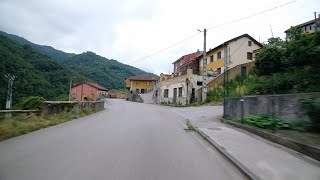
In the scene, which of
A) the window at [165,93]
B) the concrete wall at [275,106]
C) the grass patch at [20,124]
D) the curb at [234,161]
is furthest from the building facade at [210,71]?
the curb at [234,161]

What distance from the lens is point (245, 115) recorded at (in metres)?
14.5

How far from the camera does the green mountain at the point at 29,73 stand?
168ft

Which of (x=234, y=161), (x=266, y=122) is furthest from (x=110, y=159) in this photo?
(x=266, y=122)

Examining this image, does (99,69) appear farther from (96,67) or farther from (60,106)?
(60,106)

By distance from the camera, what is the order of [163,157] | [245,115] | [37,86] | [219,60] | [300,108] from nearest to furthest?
[163,157], [300,108], [245,115], [219,60], [37,86]

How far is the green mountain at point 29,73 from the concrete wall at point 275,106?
4288 centimetres

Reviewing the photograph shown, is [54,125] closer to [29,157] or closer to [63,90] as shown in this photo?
[29,157]

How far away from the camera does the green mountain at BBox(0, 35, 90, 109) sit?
51.2 m

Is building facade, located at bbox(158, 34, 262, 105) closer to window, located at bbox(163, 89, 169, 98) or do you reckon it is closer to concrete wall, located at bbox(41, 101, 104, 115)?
window, located at bbox(163, 89, 169, 98)

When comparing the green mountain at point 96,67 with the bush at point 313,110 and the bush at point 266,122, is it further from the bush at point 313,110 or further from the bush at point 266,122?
the bush at point 313,110

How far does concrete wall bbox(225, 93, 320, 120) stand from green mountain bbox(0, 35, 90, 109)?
4288cm

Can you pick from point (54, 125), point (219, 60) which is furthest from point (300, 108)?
point (219, 60)

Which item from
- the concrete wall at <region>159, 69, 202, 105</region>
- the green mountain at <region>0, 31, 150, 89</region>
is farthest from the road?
the green mountain at <region>0, 31, 150, 89</region>

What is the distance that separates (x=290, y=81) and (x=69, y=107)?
1482cm
